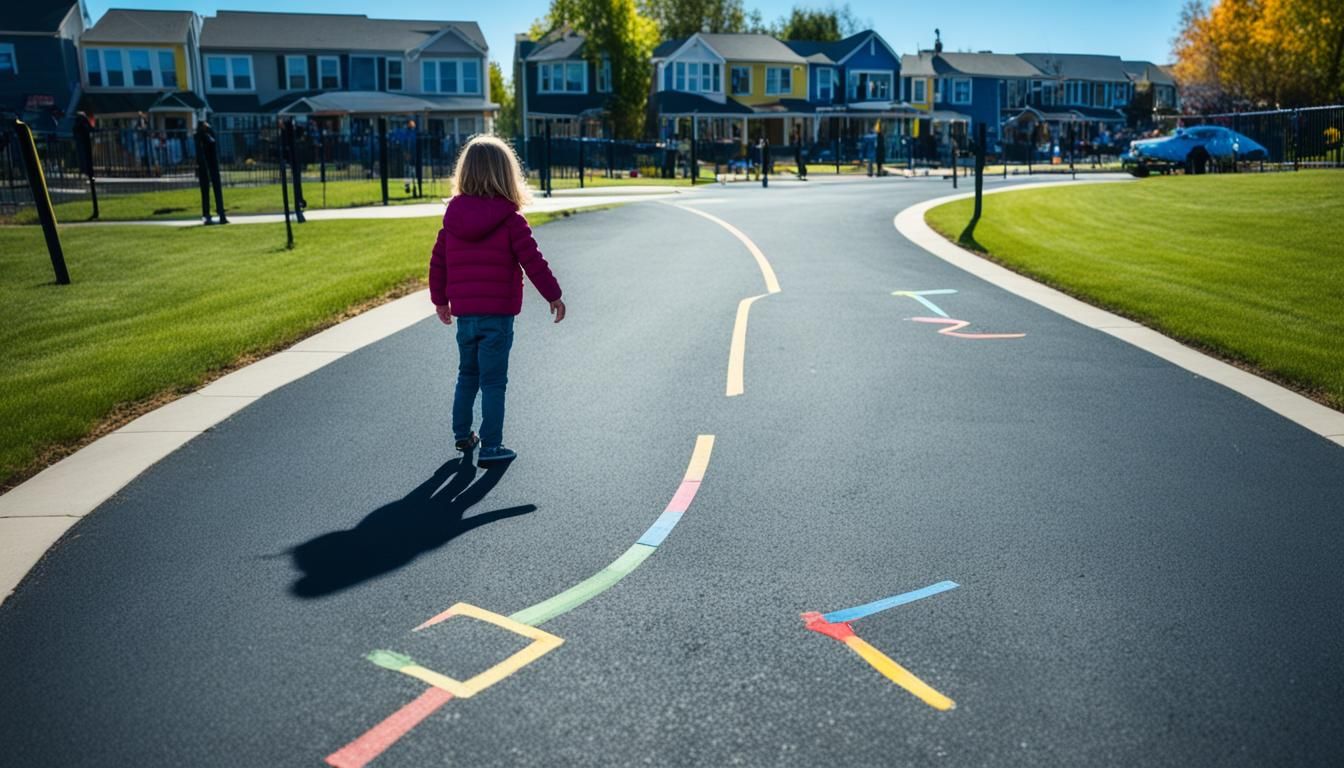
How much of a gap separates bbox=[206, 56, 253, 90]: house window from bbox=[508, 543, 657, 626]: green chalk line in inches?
2394

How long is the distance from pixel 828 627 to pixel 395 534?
232 cm

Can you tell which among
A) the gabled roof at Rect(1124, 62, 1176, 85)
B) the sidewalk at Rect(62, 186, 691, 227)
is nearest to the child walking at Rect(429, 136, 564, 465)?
the sidewalk at Rect(62, 186, 691, 227)

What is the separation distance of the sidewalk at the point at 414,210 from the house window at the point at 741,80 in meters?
39.0

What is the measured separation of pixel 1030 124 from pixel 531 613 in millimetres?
84259

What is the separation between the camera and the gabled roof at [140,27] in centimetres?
5553

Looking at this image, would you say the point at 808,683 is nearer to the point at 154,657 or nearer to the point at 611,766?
the point at 611,766

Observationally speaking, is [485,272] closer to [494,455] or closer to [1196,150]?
[494,455]

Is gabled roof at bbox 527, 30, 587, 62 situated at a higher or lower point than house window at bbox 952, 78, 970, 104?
higher

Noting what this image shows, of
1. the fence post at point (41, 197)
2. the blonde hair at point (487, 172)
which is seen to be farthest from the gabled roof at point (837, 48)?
the blonde hair at point (487, 172)

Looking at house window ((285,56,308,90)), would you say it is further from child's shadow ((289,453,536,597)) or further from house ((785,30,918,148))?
child's shadow ((289,453,536,597))

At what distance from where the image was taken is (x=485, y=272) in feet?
22.0

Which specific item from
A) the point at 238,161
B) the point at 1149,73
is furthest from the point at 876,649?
the point at 1149,73

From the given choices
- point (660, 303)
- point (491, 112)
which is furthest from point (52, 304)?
point (491, 112)

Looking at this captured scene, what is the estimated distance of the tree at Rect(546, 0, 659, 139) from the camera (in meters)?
64.9
